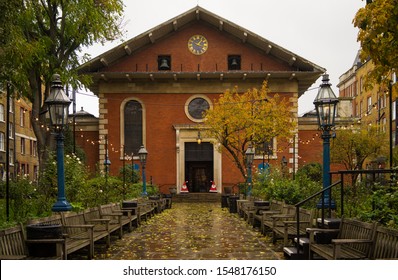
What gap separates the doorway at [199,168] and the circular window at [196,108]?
2.02 m

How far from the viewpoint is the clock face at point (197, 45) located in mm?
33125

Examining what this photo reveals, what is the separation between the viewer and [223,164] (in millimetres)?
33594

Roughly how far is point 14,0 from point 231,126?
1594cm

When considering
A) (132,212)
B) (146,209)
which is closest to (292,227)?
(132,212)

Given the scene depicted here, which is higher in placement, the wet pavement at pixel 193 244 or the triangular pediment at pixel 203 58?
the triangular pediment at pixel 203 58

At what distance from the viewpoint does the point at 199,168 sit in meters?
34.7

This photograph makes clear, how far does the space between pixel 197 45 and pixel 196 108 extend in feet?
13.4

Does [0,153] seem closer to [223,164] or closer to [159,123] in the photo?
[159,123]

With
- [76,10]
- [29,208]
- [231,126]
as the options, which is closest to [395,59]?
[29,208]

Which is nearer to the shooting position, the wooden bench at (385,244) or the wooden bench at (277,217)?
the wooden bench at (385,244)

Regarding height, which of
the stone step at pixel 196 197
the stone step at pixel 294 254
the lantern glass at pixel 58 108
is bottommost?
the stone step at pixel 196 197

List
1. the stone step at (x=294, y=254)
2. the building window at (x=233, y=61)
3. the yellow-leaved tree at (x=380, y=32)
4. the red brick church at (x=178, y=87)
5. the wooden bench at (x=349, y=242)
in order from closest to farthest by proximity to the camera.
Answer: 1. the wooden bench at (x=349, y=242)
2. the yellow-leaved tree at (x=380, y=32)
3. the stone step at (x=294, y=254)
4. the red brick church at (x=178, y=87)
5. the building window at (x=233, y=61)

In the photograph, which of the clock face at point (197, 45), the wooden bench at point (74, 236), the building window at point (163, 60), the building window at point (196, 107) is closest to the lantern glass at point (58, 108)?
the wooden bench at point (74, 236)

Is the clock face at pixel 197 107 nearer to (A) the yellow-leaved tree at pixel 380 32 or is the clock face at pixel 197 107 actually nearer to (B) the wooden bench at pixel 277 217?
(B) the wooden bench at pixel 277 217
